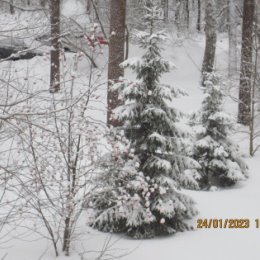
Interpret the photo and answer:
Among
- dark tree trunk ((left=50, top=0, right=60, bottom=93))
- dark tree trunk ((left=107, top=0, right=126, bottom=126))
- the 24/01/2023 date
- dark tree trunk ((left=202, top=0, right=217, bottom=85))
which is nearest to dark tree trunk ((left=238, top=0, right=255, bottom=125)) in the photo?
dark tree trunk ((left=202, top=0, right=217, bottom=85))

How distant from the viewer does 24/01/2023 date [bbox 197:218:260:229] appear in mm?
7355

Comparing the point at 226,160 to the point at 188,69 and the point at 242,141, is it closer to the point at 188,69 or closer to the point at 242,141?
the point at 242,141

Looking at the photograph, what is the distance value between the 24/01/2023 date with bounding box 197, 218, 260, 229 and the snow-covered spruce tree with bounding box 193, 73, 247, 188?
189 centimetres

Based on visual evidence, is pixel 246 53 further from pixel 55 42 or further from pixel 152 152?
pixel 152 152

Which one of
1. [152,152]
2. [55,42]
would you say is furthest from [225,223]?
[55,42]

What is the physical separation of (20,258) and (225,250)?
2842 millimetres

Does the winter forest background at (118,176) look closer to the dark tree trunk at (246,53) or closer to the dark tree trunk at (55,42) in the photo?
the dark tree trunk at (55,42)

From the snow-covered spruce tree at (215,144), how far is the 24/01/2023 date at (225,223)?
1.89m

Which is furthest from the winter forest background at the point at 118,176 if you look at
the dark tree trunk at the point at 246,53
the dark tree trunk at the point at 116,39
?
Answer: the dark tree trunk at the point at 246,53

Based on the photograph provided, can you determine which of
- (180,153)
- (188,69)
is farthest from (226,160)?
(188,69)

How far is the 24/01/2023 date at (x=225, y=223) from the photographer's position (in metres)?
7.36

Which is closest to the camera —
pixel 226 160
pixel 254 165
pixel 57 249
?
pixel 57 249

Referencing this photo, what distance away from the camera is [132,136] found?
7.03 meters

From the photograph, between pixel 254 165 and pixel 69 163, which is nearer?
pixel 69 163
